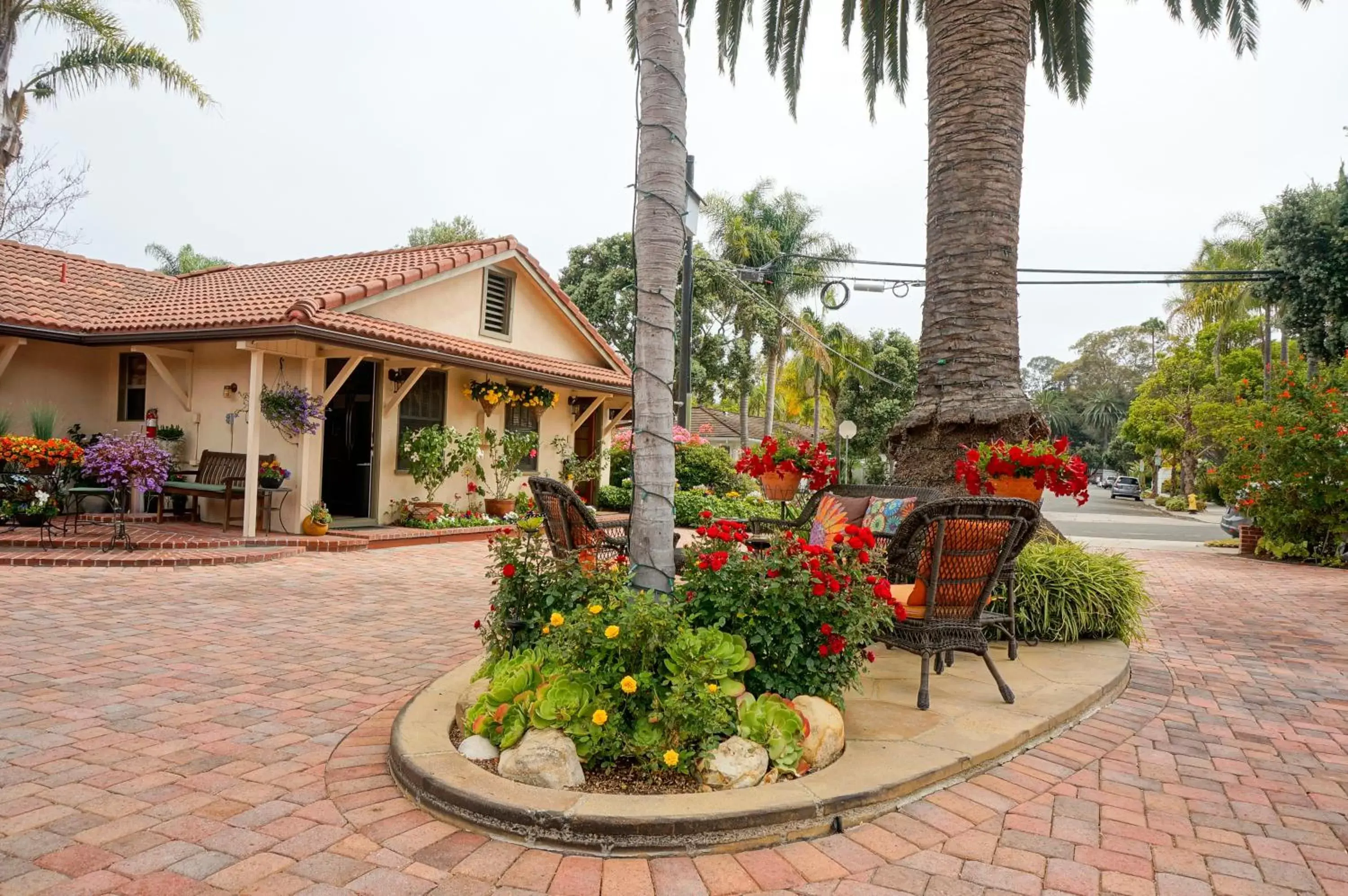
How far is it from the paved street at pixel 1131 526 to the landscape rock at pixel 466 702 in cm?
769

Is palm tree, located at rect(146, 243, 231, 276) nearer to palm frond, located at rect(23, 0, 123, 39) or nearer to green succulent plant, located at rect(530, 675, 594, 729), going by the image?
palm frond, located at rect(23, 0, 123, 39)

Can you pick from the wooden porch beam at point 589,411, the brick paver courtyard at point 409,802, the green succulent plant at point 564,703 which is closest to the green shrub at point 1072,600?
the brick paver courtyard at point 409,802

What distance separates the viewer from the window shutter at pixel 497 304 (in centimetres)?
1416

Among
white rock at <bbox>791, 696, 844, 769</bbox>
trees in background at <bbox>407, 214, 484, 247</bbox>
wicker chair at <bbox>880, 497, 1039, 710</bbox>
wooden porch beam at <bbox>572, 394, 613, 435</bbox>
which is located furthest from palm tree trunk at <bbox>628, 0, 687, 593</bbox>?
trees in background at <bbox>407, 214, 484, 247</bbox>

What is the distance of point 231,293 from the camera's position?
42.0 ft

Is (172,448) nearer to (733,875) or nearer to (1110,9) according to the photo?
(733,875)

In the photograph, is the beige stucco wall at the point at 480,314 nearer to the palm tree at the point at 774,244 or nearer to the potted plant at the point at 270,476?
the potted plant at the point at 270,476

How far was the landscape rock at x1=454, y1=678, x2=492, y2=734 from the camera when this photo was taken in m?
3.55

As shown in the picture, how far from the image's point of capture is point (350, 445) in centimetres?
1234

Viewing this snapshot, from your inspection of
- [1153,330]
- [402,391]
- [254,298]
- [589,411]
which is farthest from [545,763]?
[1153,330]

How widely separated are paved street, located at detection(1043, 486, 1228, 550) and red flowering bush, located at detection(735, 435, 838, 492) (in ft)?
13.6

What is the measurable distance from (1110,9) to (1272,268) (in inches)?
303

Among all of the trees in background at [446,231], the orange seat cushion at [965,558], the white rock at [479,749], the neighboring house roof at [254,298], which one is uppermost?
the trees in background at [446,231]

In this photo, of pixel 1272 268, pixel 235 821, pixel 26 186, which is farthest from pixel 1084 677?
pixel 26 186
